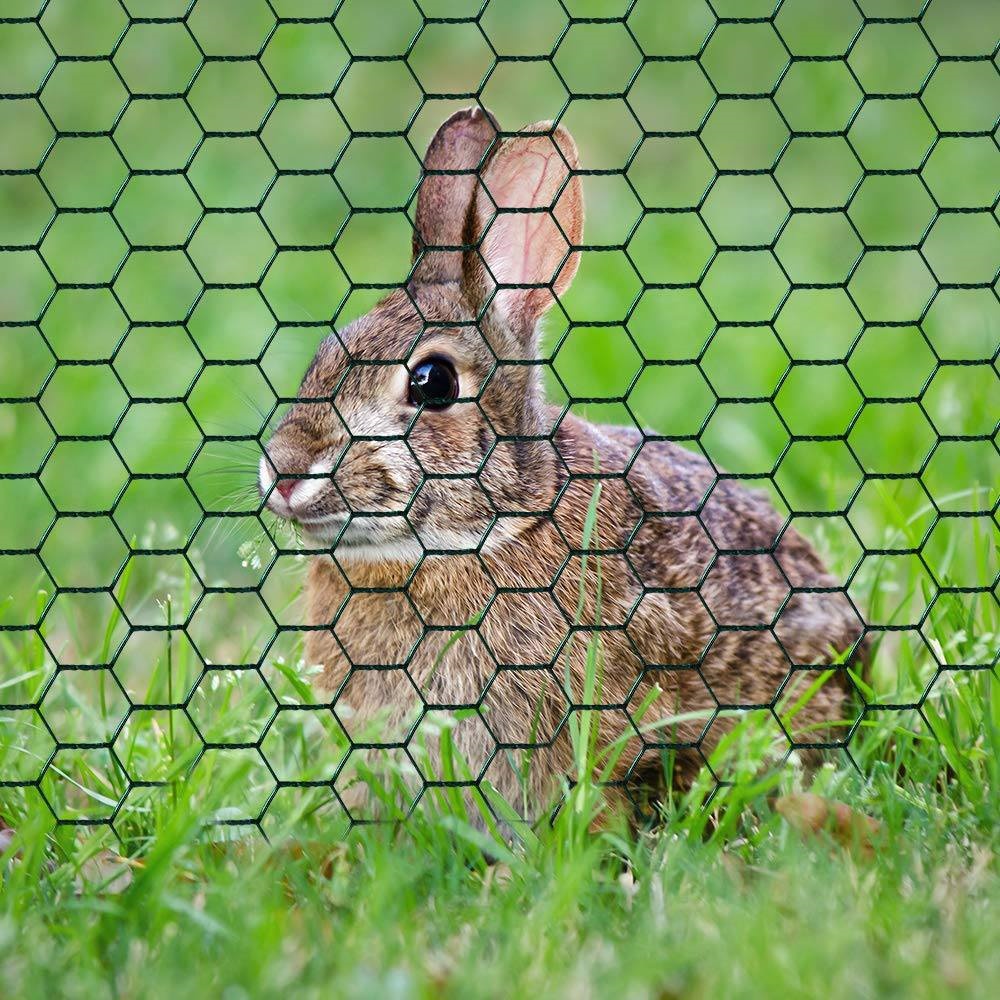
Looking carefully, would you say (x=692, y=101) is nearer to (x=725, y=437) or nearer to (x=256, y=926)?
(x=725, y=437)

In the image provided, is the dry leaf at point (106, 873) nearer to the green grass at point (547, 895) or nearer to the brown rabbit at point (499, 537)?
the green grass at point (547, 895)

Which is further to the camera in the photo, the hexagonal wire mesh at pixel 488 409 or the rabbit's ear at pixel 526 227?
the rabbit's ear at pixel 526 227

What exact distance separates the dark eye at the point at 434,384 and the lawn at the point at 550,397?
1.11 ft

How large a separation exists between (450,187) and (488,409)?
0.51 m

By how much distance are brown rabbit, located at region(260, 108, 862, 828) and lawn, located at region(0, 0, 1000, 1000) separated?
137 mm

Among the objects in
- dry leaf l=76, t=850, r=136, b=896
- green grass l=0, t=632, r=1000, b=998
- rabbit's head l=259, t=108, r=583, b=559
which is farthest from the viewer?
rabbit's head l=259, t=108, r=583, b=559

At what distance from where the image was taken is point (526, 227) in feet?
11.3

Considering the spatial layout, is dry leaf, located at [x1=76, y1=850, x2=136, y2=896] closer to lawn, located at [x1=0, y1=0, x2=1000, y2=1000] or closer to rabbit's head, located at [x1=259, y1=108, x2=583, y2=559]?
lawn, located at [x1=0, y1=0, x2=1000, y2=1000]

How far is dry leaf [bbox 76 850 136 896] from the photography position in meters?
2.66

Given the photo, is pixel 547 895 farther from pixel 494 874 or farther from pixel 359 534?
pixel 359 534

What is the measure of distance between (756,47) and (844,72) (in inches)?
36.2

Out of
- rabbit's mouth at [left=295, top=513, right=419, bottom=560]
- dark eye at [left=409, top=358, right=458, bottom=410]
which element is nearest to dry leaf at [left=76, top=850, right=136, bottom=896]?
rabbit's mouth at [left=295, top=513, right=419, bottom=560]

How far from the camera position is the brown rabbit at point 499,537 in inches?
124

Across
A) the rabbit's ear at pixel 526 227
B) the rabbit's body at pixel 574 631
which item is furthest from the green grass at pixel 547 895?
the rabbit's ear at pixel 526 227
